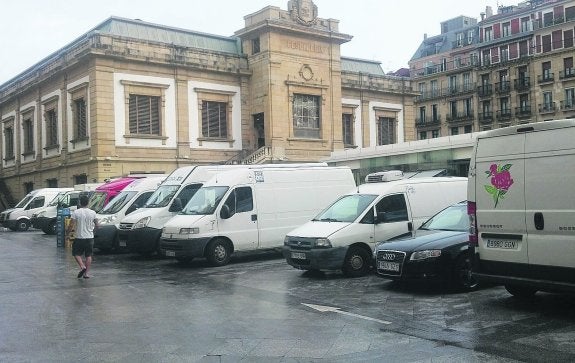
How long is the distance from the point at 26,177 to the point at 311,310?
39.6 meters

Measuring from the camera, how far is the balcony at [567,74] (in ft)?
208

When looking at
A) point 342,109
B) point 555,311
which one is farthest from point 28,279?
point 342,109

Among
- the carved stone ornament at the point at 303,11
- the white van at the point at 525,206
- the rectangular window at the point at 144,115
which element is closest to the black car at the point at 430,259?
the white van at the point at 525,206

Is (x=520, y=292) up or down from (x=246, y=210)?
down

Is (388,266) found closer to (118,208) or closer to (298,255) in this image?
(298,255)

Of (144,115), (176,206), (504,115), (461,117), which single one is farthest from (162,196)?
(461,117)

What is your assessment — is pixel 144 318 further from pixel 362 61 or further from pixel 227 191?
pixel 362 61

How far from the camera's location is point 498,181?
336 inches

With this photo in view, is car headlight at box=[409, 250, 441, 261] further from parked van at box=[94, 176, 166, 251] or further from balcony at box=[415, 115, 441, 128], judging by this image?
balcony at box=[415, 115, 441, 128]

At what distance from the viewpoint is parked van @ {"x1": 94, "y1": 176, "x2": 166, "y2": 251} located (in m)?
18.9

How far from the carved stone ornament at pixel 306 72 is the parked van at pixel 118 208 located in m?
20.3

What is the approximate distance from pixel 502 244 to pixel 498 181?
2.86ft

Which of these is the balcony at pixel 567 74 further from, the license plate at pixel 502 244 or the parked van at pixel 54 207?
the license plate at pixel 502 244

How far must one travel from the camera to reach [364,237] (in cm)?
1255
